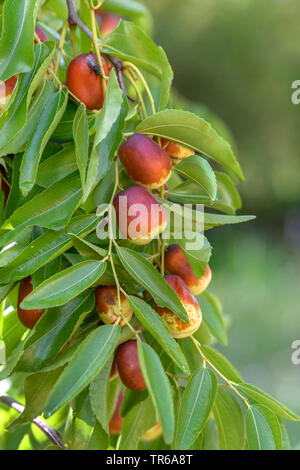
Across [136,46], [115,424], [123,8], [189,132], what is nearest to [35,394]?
[115,424]

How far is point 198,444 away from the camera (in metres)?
0.60

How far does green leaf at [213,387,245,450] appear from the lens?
605mm

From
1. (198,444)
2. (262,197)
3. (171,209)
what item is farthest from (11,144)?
(262,197)

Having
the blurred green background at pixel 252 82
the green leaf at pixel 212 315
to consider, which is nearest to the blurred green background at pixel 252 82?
the blurred green background at pixel 252 82

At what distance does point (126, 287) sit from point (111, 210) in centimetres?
8

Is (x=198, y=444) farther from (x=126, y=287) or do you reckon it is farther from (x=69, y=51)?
(x=69, y=51)

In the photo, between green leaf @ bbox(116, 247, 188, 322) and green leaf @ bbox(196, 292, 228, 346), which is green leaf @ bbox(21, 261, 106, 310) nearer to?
green leaf @ bbox(116, 247, 188, 322)

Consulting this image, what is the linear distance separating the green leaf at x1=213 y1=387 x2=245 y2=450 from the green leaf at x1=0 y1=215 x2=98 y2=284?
9.0 inches

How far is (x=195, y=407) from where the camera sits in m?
0.52

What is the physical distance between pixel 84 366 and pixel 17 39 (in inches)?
11.1

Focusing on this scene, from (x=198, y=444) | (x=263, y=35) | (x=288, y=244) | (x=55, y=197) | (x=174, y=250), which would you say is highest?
(x=55, y=197)

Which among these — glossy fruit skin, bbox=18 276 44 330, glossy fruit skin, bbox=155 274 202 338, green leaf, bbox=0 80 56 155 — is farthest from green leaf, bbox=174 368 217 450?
green leaf, bbox=0 80 56 155

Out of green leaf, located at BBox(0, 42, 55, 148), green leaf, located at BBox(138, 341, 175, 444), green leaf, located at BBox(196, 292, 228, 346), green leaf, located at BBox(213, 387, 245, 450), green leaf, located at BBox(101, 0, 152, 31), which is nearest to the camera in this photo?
green leaf, located at BBox(138, 341, 175, 444)

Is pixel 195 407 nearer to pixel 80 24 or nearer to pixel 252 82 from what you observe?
pixel 80 24
